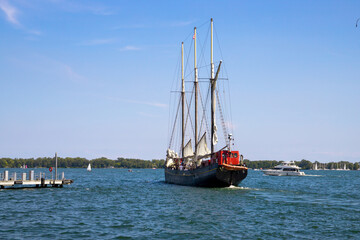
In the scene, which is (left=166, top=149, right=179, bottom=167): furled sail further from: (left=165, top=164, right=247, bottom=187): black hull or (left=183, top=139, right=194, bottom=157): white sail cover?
(left=165, top=164, right=247, bottom=187): black hull

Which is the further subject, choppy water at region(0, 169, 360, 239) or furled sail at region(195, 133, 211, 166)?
furled sail at region(195, 133, 211, 166)

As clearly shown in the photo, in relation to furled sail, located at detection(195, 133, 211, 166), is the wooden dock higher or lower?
lower

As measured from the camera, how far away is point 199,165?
72750 millimetres

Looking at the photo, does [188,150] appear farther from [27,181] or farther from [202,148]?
[27,181]

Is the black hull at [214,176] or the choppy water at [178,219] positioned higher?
the black hull at [214,176]

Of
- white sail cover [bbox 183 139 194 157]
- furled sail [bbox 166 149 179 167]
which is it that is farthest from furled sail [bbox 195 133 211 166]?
furled sail [bbox 166 149 179 167]

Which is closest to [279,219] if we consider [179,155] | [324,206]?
[324,206]

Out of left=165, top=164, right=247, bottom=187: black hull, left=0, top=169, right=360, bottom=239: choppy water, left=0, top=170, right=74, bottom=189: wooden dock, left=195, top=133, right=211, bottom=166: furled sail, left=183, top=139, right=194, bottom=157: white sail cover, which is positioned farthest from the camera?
left=183, top=139, right=194, bottom=157: white sail cover

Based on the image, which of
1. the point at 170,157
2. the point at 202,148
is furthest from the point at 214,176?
the point at 170,157

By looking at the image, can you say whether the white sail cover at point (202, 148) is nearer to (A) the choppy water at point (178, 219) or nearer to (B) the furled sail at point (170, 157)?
(B) the furled sail at point (170, 157)

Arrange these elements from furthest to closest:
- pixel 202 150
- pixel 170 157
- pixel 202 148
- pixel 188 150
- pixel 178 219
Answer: pixel 170 157
pixel 188 150
pixel 202 148
pixel 202 150
pixel 178 219

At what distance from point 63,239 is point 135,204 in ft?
62.5

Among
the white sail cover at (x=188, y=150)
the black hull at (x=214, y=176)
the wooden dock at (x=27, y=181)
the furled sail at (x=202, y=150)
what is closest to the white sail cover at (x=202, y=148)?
the furled sail at (x=202, y=150)

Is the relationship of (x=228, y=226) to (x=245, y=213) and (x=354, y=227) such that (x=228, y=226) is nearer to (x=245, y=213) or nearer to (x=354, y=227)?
(x=245, y=213)
